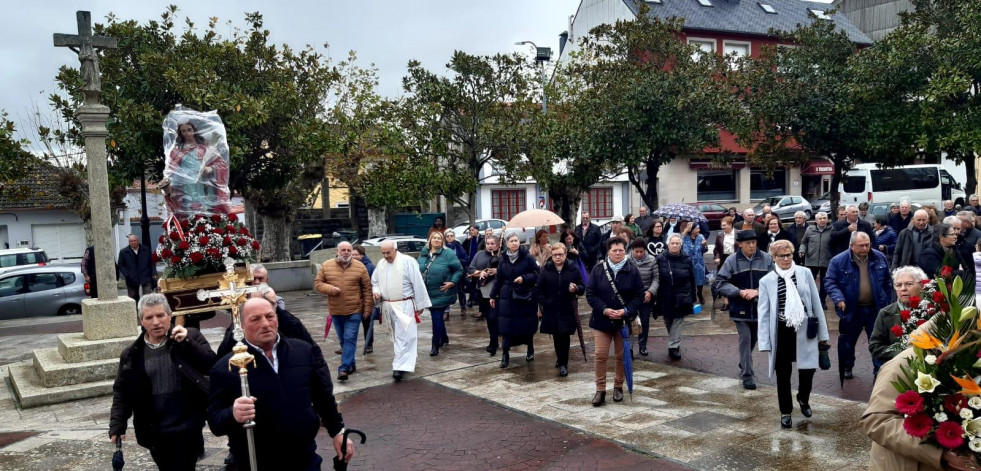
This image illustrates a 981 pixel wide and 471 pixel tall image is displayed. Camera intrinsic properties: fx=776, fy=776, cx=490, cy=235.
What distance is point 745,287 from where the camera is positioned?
8.63m

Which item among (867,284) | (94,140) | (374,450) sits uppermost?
(94,140)

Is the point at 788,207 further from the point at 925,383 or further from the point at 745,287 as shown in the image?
the point at 925,383

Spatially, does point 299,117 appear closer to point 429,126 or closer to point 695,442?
point 429,126

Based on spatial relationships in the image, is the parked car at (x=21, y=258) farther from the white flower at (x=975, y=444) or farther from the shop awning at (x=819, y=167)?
the shop awning at (x=819, y=167)

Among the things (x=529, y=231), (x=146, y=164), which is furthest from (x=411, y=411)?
(x=529, y=231)

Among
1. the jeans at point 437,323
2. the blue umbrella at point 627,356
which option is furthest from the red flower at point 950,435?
the jeans at point 437,323

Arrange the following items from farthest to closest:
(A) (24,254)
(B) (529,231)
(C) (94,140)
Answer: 1. (B) (529,231)
2. (A) (24,254)
3. (C) (94,140)

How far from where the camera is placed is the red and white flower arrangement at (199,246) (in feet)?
32.6

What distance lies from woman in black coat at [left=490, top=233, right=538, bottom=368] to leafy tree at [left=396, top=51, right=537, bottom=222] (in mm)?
9789

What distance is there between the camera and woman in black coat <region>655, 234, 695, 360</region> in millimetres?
9953

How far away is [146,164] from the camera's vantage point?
1648cm

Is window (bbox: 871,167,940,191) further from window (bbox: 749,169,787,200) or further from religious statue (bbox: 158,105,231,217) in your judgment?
religious statue (bbox: 158,105,231,217)

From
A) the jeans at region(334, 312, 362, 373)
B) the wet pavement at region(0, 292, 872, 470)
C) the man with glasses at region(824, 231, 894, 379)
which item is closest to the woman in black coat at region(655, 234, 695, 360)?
Answer: the wet pavement at region(0, 292, 872, 470)

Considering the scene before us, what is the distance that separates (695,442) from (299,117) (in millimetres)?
14488
